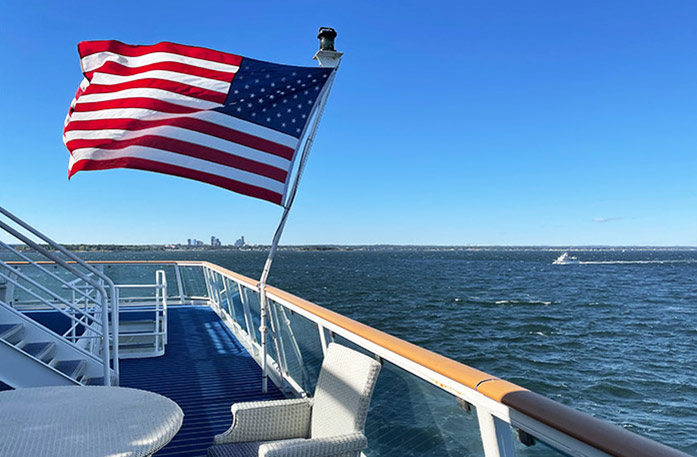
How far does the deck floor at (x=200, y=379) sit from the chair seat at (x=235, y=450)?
0.77 meters

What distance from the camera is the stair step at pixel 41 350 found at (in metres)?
3.62

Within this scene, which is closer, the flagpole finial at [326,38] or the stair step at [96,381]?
the flagpole finial at [326,38]

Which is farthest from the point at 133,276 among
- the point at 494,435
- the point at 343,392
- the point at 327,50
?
the point at 494,435

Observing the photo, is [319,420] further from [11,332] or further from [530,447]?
[11,332]

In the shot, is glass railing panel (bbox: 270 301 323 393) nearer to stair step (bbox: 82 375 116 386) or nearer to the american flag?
the american flag

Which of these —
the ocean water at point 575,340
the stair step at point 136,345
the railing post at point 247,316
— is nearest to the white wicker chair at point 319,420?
the railing post at point 247,316

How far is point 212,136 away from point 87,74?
1.05 metres

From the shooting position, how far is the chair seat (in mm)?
2242

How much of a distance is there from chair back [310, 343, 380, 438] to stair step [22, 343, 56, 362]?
7.68 feet

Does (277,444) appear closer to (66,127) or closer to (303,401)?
(303,401)

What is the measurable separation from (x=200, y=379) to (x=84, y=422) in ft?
9.10

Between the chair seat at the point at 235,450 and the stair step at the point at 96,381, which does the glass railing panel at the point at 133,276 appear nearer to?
the stair step at the point at 96,381

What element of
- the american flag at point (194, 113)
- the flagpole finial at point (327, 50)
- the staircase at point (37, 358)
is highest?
the flagpole finial at point (327, 50)

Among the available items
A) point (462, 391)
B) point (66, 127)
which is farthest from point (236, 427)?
point (66, 127)
